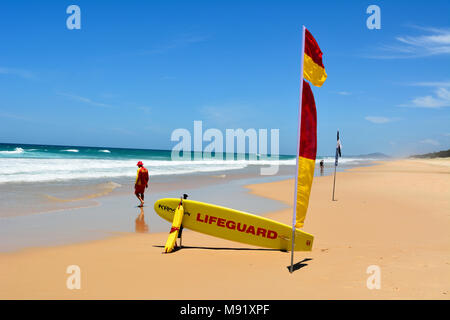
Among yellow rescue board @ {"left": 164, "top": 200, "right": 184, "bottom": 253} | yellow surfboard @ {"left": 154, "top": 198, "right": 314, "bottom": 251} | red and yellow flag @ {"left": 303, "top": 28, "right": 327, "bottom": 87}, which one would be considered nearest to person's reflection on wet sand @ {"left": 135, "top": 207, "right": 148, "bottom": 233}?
yellow surfboard @ {"left": 154, "top": 198, "right": 314, "bottom": 251}

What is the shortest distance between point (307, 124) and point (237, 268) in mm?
2572

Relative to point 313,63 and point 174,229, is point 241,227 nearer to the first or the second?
point 174,229

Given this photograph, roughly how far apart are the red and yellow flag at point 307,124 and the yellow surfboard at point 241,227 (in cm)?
119

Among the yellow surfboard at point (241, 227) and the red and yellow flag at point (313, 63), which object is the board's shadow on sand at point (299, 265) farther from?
the red and yellow flag at point (313, 63)

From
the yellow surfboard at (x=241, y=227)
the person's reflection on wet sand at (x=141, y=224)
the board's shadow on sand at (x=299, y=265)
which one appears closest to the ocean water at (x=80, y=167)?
the person's reflection on wet sand at (x=141, y=224)

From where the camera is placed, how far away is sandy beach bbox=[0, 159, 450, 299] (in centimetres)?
434

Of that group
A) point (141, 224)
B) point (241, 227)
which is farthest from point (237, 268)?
point (141, 224)

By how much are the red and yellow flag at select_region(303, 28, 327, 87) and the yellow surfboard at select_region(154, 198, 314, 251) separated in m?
2.88

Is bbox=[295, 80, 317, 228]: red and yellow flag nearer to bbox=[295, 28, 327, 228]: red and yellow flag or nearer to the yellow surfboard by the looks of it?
bbox=[295, 28, 327, 228]: red and yellow flag

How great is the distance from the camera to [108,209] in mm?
10758

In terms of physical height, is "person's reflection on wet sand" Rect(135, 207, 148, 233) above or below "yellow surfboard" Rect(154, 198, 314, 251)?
below

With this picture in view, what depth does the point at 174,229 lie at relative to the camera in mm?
6570

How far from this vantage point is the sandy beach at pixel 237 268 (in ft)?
14.2
